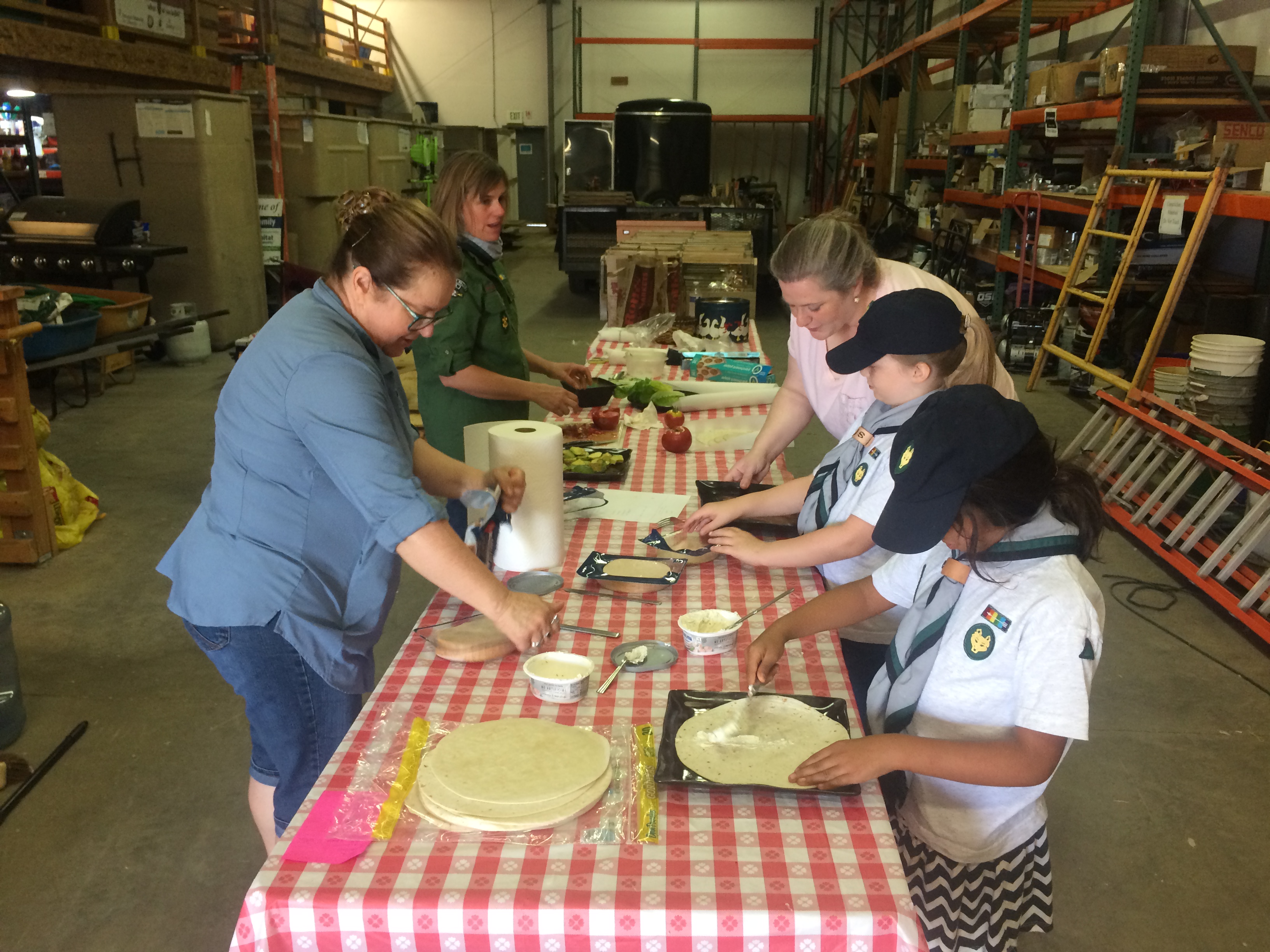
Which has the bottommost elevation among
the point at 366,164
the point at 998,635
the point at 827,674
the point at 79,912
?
the point at 79,912

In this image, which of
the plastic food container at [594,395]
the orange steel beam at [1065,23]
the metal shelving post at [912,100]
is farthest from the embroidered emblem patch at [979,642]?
the metal shelving post at [912,100]

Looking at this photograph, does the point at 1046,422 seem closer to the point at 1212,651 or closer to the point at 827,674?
the point at 1212,651

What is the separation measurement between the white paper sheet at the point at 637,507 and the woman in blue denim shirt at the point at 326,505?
0.68 meters

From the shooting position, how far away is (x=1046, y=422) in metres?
6.58

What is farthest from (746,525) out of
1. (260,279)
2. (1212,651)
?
(260,279)

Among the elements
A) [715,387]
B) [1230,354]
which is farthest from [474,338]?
[1230,354]

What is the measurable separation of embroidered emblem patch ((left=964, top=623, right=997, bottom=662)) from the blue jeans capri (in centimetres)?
115

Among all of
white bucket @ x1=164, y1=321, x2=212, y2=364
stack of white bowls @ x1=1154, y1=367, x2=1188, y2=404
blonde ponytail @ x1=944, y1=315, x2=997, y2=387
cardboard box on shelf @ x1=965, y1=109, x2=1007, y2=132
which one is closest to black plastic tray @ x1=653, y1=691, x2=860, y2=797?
blonde ponytail @ x1=944, y1=315, x2=997, y2=387

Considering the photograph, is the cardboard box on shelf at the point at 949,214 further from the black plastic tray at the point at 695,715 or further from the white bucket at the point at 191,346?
the black plastic tray at the point at 695,715

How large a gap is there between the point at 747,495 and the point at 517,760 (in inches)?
44.6

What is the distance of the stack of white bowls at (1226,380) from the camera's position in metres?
4.77

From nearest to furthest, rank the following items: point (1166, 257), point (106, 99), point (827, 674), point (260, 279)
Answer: point (827, 674), point (1166, 257), point (106, 99), point (260, 279)

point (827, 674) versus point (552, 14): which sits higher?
point (552, 14)

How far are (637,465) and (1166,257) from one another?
16.9 feet
